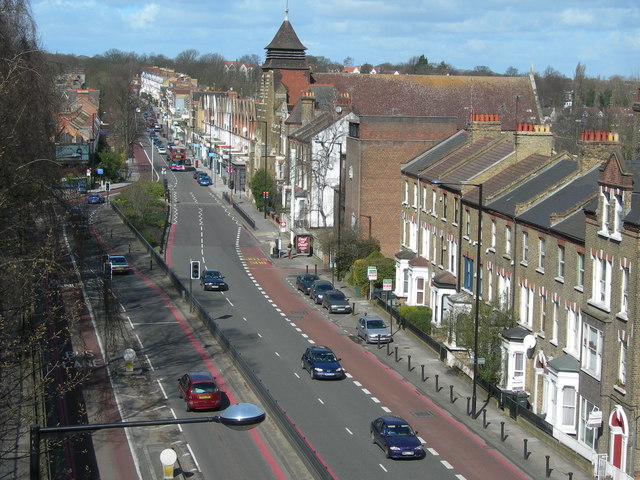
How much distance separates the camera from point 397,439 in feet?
111

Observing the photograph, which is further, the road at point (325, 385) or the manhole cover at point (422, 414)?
the manhole cover at point (422, 414)

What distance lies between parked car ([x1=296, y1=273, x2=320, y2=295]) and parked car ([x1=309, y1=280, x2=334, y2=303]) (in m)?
1.03

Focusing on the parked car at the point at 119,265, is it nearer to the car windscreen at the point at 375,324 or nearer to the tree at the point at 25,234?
the car windscreen at the point at 375,324

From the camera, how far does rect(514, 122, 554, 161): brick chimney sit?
172 feet

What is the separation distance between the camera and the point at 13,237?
25.7 metres

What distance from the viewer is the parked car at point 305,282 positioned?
65062 mm

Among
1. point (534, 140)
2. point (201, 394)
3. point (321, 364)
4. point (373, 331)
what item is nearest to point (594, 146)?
point (534, 140)

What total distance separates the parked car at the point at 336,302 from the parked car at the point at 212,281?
318 inches

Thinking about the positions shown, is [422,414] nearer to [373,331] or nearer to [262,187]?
[373,331]

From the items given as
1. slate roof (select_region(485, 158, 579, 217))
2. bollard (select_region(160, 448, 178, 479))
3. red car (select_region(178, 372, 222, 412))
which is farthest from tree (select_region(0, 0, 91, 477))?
slate roof (select_region(485, 158, 579, 217))

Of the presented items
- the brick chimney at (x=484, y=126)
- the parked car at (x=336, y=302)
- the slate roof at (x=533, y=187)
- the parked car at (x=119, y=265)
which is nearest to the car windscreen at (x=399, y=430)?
the slate roof at (x=533, y=187)

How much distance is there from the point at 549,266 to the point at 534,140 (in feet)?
42.1

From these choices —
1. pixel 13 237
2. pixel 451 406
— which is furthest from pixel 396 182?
pixel 13 237

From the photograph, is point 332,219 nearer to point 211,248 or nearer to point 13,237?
point 211,248
